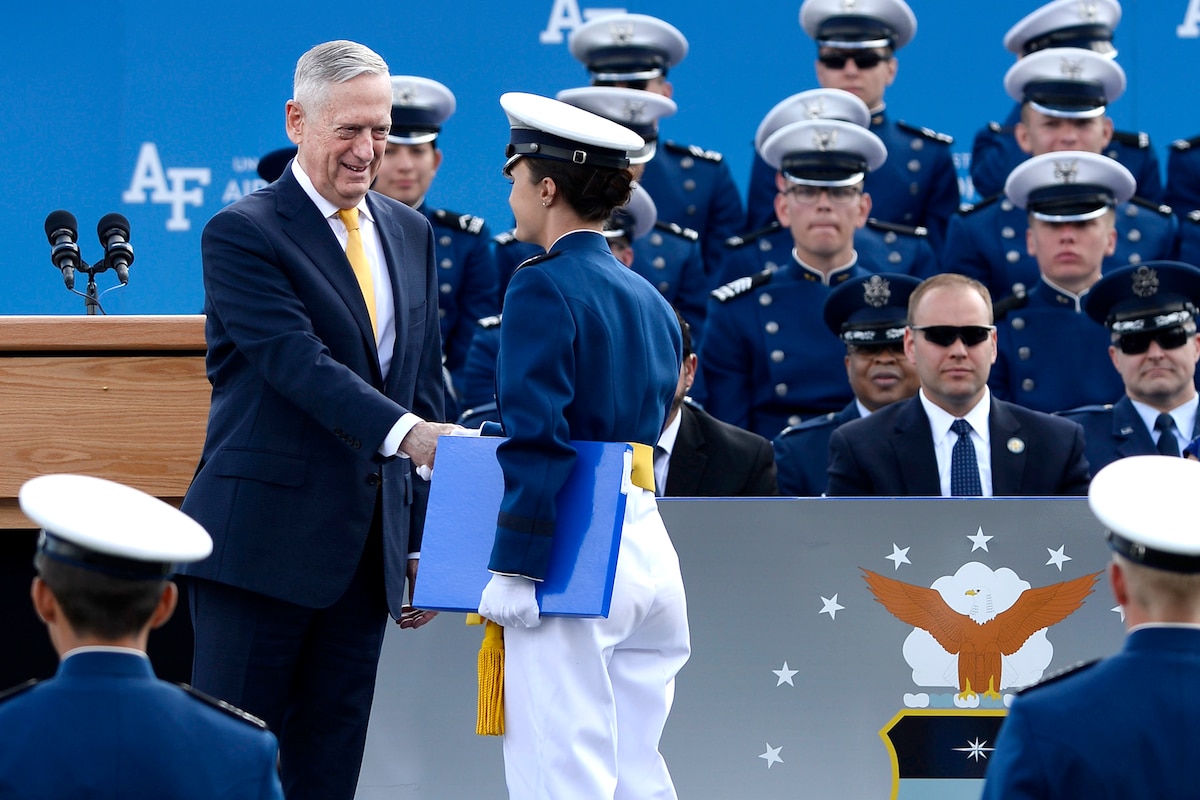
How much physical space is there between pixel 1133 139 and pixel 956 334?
3148mm

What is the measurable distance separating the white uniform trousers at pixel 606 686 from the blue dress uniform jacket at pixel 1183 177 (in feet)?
17.0

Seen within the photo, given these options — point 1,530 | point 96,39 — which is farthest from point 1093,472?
point 96,39

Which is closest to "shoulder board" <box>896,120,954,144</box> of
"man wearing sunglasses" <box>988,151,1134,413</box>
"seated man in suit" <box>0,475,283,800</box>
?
"man wearing sunglasses" <box>988,151,1134,413</box>

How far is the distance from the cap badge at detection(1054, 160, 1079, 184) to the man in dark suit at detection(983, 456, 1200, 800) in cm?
467

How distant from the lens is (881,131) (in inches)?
305

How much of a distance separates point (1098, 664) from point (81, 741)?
1.21 m

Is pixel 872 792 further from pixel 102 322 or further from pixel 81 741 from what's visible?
pixel 81 741

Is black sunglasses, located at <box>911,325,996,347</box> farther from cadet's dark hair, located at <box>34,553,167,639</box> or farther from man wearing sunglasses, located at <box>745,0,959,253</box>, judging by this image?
cadet's dark hair, located at <box>34,553,167,639</box>

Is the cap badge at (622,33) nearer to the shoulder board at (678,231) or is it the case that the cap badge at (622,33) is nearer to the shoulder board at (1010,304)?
the shoulder board at (678,231)

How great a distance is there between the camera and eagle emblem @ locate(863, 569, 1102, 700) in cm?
419

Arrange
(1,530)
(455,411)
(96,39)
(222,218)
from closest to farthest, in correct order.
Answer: (222,218), (1,530), (455,411), (96,39)

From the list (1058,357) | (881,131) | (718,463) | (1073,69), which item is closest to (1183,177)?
(1073,69)

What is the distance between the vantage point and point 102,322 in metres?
3.86

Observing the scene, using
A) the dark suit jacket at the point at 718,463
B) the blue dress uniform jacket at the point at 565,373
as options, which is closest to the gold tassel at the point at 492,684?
the blue dress uniform jacket at the point at 565,373
